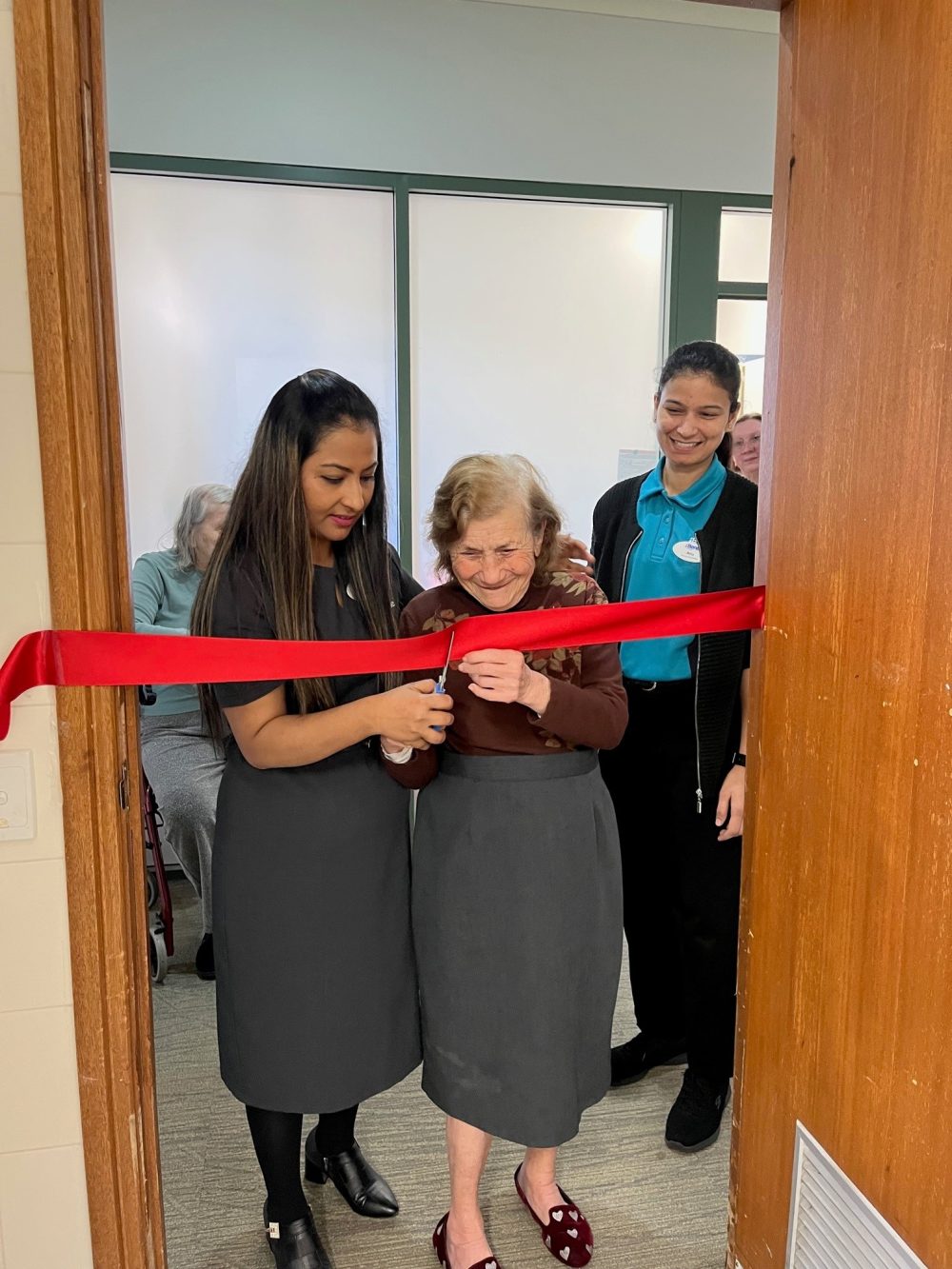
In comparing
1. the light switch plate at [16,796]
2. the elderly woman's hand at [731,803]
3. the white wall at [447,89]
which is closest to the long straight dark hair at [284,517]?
the light switch plate at [16,796]

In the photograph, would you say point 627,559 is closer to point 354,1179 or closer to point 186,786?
point 354,1179

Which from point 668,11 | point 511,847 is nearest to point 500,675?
point 511,847

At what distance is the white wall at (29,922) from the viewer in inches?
44.0

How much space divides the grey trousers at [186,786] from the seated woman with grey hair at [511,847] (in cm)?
136

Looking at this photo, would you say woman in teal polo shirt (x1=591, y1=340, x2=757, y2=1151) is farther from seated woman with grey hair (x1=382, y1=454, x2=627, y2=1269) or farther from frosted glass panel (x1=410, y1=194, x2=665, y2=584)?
frosted glass panel (x1=410, y1=194, x2=665, y2=584)

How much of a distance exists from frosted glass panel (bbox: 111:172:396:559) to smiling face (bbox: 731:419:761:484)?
121 cm

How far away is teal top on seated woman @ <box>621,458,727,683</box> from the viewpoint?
1.94 m

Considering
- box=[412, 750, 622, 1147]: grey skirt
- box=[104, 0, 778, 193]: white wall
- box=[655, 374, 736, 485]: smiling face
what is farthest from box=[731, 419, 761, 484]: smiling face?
box=[412, 750, 622, 1147]: grey skirt

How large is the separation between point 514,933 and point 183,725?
1.86 meters

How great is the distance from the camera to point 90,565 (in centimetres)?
118

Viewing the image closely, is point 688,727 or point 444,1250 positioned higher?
point 688,727

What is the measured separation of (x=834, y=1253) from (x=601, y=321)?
308 centimetres

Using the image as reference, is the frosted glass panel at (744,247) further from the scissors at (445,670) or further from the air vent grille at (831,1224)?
the air vent grille at (831,1224)

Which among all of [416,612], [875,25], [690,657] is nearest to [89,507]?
[416,612]
